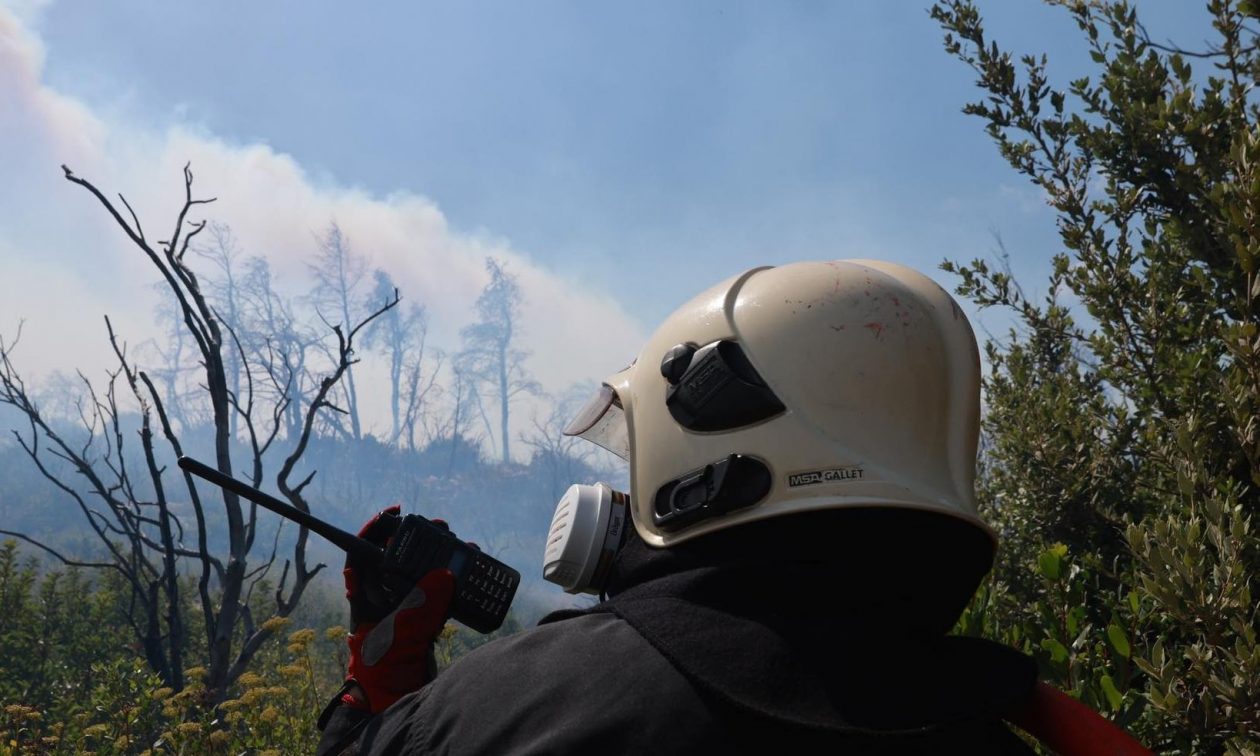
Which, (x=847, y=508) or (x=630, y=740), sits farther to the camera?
(x=847, y=508)

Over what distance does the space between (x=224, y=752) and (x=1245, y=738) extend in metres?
3.93

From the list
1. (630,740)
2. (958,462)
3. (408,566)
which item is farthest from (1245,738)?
(408,566)

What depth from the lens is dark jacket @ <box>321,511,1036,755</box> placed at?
1135 mm

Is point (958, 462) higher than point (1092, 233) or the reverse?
the reverse

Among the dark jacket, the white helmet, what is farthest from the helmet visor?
the dark jacket

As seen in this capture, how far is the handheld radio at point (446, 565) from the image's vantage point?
191 centimetres

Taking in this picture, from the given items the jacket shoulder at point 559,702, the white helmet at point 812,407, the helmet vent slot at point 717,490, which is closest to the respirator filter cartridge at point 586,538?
the white helmet at point 812,407

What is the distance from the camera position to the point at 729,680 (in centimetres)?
115

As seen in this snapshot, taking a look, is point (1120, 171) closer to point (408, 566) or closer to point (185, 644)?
point (408, 566)

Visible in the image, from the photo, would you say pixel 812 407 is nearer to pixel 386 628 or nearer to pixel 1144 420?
pixel 386 628

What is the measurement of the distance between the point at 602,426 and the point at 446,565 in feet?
1.44

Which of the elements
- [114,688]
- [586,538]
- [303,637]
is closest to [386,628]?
[586,538]

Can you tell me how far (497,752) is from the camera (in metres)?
1.17

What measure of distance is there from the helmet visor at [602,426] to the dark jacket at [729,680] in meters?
0.61
